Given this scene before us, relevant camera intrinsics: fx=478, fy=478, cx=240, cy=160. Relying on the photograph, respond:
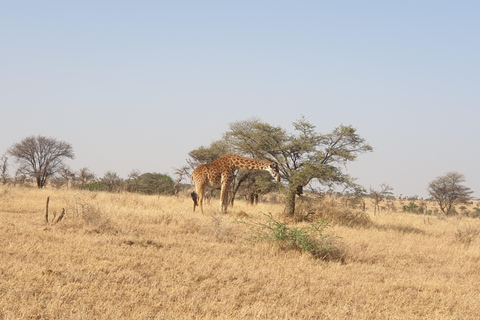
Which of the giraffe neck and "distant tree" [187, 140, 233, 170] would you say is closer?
the giraffe neck

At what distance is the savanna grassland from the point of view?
6.32m

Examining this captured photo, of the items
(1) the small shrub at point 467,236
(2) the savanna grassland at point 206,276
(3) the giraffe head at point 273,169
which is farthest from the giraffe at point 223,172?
(1) the small shrub at point 467,236

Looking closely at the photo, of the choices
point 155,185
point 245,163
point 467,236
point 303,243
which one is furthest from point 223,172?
point 155,185

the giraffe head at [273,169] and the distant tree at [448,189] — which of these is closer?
the giraffe head at [273,169]

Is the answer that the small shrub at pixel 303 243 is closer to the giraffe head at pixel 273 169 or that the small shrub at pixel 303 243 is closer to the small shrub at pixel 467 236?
the small shrub at pixel 467 236

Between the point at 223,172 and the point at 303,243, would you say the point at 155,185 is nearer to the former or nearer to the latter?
the point at 223,172

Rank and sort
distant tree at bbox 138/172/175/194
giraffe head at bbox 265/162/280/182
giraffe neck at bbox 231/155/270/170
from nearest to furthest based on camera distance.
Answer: giraffe head at bbox 265/162/280/182 → giraffe neck at bbox 231/155/270/170 → distant tree at bbox 138/172/175/194

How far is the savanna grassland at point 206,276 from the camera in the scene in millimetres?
6324

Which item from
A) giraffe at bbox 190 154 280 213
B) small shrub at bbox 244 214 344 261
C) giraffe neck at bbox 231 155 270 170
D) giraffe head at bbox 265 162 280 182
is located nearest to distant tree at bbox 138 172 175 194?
giraffe at bbox 190 154 280 213

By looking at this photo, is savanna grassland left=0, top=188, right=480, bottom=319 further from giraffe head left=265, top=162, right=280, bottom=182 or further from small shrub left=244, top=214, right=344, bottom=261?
giraffe head left=265, top=162, right=280, bottom=182

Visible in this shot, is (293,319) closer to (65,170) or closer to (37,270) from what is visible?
(37,270)

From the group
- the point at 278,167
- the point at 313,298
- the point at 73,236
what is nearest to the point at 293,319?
Result: the point at 313,298

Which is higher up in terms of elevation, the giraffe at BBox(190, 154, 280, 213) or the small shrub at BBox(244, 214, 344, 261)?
the giraffe at BBox(190, 154, 280, 213)

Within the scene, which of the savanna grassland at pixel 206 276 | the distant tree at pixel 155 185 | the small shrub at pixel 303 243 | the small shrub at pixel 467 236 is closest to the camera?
the savanna grassland at pixel 206 276
